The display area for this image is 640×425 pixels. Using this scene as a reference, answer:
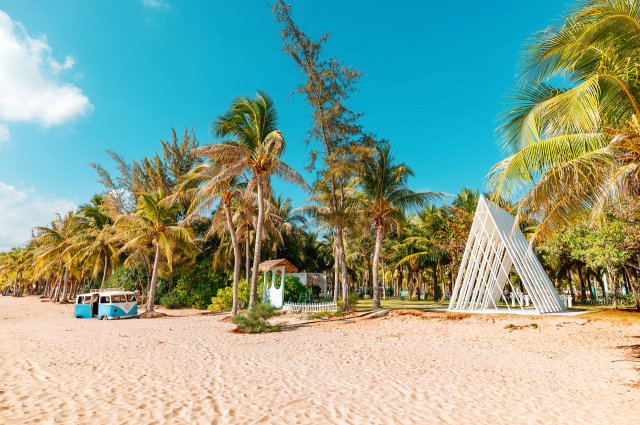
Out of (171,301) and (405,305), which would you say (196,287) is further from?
(405,305)

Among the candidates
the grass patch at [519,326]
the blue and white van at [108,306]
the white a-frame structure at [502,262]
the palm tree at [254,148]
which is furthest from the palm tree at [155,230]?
the grass patch at [519,326]

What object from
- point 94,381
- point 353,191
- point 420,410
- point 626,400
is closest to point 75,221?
point 353,191

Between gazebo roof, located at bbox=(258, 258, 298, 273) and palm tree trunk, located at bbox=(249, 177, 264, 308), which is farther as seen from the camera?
gazebo roof, located at bbox=(258, 258, 298, 273)

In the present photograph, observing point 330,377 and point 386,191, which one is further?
point 386,191

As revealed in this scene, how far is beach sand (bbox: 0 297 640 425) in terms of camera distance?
498cm

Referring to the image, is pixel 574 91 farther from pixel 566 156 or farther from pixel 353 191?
pixel 353 191

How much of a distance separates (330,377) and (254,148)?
12759 mm

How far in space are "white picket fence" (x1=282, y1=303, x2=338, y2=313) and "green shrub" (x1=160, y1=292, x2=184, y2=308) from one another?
10.7 metres

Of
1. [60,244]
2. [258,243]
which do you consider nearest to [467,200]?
[258,243]

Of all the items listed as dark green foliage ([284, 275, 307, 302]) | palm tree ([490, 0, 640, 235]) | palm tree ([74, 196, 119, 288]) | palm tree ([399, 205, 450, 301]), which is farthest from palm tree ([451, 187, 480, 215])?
palm tree ([74, 196, 119, 288])

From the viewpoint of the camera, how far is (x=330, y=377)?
23.7ft

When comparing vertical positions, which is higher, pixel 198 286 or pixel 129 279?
pixel 129 279

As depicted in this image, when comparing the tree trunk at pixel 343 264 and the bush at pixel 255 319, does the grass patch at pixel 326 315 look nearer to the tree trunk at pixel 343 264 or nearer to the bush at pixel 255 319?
the tree trunk at pixel 343 264

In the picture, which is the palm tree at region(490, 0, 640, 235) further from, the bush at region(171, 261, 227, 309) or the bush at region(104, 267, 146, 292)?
the bush at region(104, 267, 146, 292)
